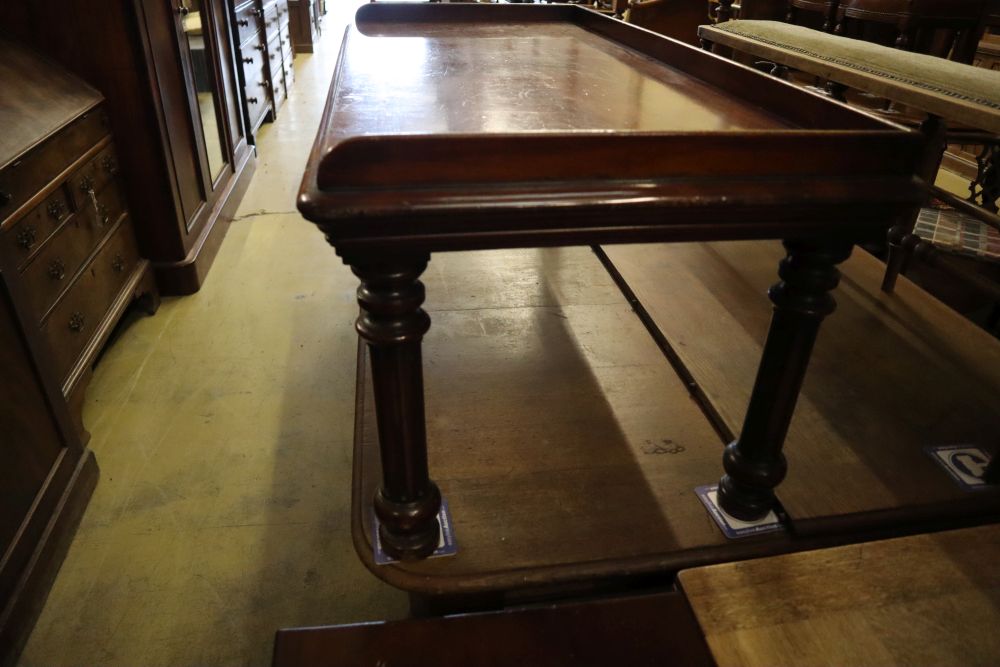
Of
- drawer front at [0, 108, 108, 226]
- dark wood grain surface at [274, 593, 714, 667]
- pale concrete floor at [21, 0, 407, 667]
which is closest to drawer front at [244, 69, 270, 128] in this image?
pale concrete floor at [21, 0, 407, 667]

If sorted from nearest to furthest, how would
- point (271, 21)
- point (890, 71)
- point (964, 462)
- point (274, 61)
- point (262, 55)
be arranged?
1. point (964, 462)
2. point (890, 71)
3. point (262, 55)
4. point (271, 21)
5. point (274, 61)

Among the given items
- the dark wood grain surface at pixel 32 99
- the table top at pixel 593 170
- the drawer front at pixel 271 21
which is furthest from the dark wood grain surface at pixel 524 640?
the drawer front at pixel 271 21

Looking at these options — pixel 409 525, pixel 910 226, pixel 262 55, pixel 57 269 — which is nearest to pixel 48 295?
pixel 57 269

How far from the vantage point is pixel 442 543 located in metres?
1.17

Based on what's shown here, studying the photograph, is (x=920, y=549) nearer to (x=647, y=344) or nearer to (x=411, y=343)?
(x=647, y=344)

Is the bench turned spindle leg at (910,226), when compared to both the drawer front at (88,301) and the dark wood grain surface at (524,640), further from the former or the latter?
the drawer front at (88,301)

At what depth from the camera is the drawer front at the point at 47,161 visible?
4.80ft

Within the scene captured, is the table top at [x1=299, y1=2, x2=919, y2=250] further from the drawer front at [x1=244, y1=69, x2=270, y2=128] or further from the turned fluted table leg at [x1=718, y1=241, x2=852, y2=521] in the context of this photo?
the drawer front at [x1=244, y1=69, x2=270, y2=128]

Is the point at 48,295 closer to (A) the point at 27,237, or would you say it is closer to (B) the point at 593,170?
Answer: (A) the point at 27,237

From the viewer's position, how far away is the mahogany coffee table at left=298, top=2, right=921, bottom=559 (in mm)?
807

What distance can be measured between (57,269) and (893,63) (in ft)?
7.26

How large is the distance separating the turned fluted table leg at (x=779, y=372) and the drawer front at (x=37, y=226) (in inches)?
57.7

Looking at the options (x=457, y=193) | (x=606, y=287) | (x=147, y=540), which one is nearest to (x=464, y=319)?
(x=606, y=287)

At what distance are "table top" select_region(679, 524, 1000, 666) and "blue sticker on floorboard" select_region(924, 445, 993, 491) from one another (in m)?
0.20
